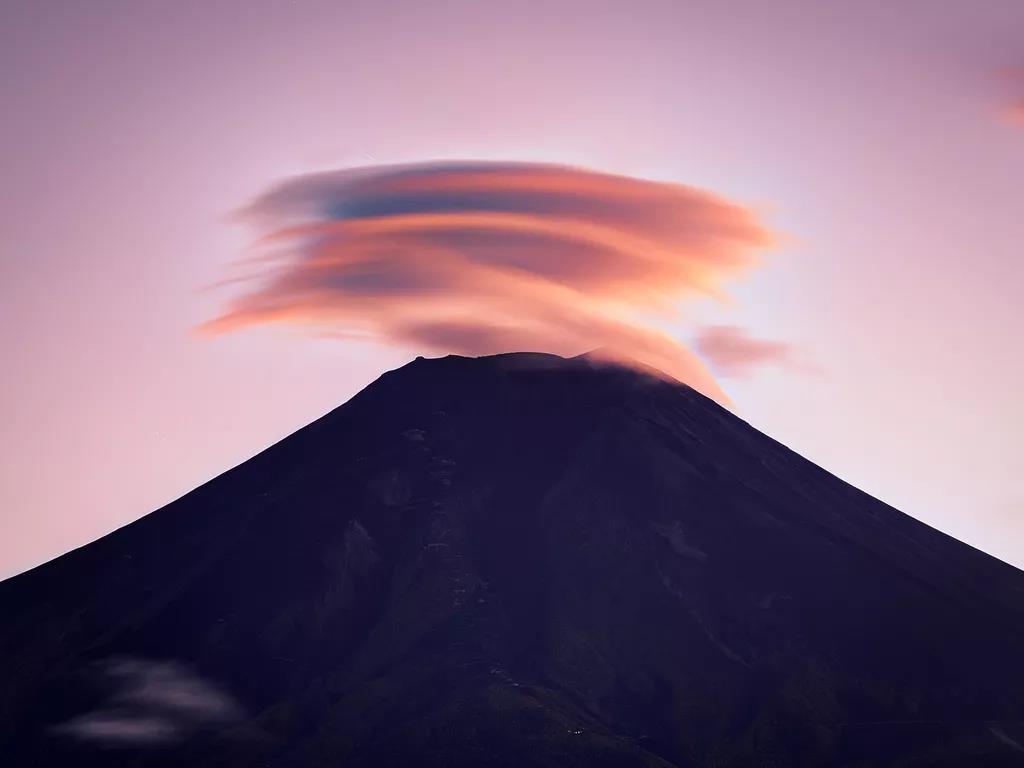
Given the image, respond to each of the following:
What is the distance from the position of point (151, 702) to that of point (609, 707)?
55.5 metres

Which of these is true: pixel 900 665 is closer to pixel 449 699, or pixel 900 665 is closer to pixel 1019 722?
pixel 1019 722

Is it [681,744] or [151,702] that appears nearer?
[681,744]

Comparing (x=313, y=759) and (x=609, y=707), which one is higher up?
(x=609, y=707)

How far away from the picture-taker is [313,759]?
589 ft

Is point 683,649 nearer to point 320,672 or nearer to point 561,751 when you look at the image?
point 561,751

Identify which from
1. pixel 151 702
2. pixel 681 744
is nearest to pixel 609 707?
pixel 681 744

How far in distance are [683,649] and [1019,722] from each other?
39508 millimetres

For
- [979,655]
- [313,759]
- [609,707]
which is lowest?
[313,759]

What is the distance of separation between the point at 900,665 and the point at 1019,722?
16.2m

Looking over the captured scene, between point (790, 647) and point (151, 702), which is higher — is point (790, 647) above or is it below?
above

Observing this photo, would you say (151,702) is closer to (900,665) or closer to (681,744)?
(681,744)

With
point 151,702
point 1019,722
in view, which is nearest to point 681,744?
point 1019,722

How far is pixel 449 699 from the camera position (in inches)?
7416

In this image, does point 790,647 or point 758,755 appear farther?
point 790,647
